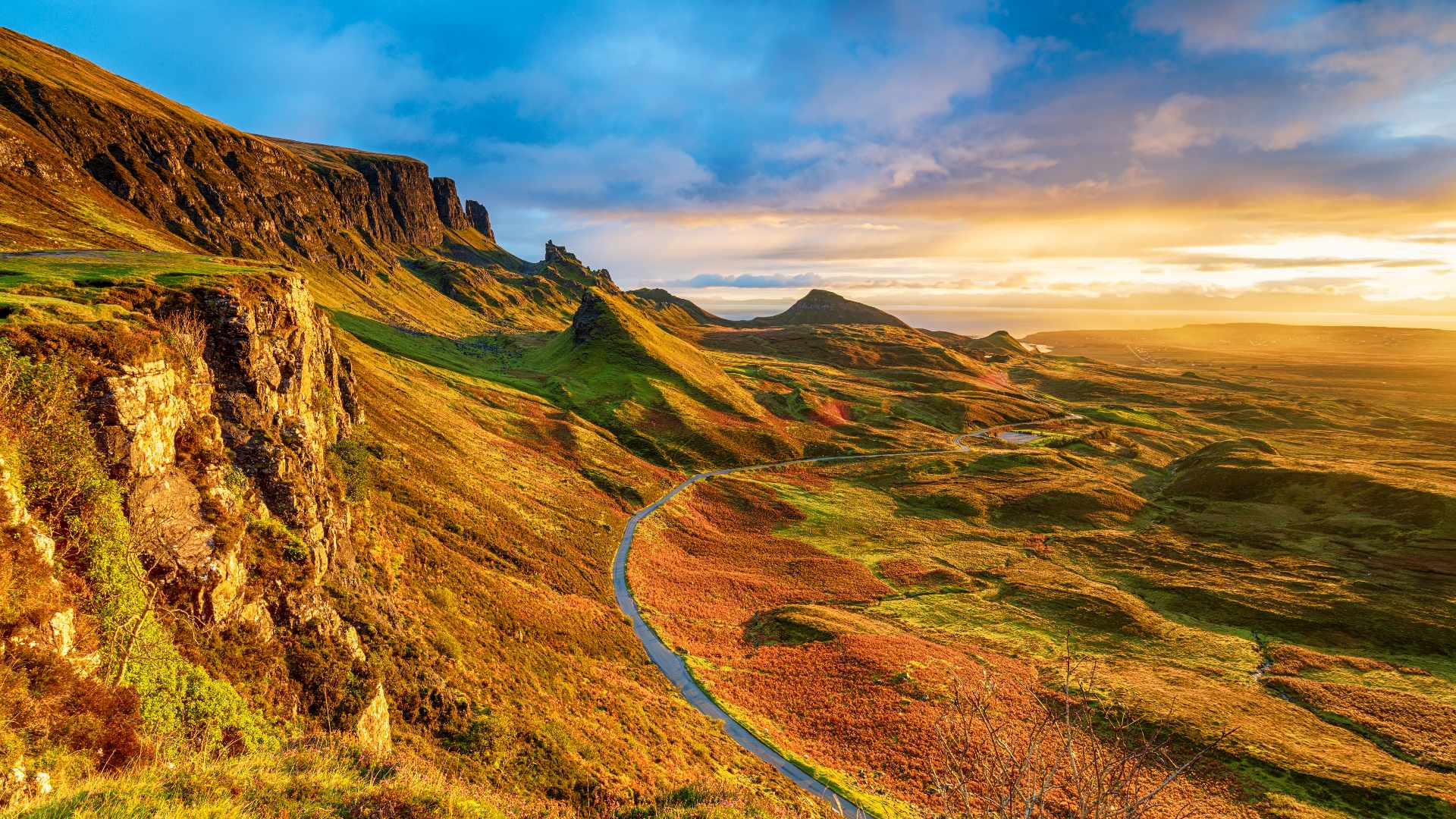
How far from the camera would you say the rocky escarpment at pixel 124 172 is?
276 feet

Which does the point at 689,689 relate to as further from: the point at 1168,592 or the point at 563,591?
the point at 1168,592

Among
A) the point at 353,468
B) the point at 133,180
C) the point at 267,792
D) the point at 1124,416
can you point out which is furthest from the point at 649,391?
the point at 1124,416

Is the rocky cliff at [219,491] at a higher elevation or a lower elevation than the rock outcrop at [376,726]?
higher

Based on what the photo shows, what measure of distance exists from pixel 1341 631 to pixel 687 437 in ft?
301

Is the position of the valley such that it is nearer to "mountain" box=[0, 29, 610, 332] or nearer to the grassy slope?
the grassy slope

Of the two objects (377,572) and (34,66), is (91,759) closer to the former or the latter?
(377,572)

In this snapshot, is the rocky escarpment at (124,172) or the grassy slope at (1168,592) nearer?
the grassy slope at (1168,592)

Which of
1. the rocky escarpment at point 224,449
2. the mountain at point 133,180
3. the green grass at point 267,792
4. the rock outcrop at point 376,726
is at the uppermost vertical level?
the mountain at point 133,180

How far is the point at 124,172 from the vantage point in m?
124

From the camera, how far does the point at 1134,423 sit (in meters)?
165

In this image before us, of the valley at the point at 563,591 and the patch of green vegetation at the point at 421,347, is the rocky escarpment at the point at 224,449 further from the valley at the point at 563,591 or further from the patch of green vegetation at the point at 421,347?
the patch of green vegetation at the point at 421,347

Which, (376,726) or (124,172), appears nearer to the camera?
(376,726)

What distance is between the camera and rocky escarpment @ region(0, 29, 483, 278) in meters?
84.1

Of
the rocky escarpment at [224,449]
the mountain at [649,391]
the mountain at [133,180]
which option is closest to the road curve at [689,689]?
the rocky escarpment at [224,449]
